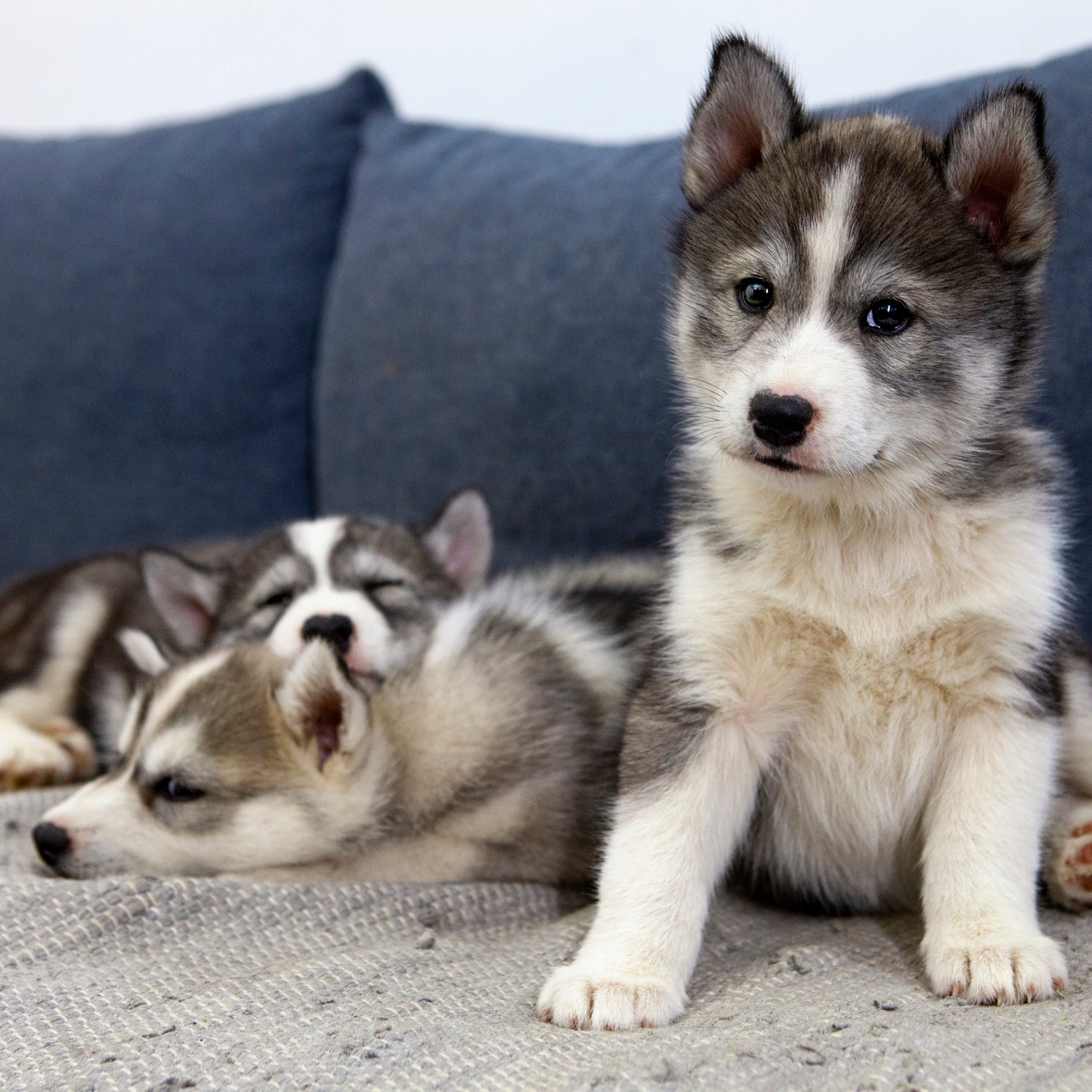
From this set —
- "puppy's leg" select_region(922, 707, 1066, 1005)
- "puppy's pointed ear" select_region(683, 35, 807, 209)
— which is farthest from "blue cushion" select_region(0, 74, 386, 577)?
"puppy's leg" select_region(922, 707, 1066, 1005)

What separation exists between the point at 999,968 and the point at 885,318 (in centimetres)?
80

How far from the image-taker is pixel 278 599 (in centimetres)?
250

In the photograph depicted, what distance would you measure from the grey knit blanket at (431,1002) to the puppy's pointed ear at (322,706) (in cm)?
27

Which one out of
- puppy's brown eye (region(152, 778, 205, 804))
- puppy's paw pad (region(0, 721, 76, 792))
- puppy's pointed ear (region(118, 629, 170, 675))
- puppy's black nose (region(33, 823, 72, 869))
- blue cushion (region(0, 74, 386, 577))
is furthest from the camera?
blue cushion (region(0, 74, 386, 577))

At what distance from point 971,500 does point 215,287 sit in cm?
231

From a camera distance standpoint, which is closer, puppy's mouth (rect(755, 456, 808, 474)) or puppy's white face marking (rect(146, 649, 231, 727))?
puppy's mouth (rect(755, 456, 808, 474))

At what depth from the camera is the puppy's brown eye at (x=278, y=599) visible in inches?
98.0

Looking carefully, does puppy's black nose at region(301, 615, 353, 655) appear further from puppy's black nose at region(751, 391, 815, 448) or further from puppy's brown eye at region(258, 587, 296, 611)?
puppy's black nose at region(751, 391, 815, 448)

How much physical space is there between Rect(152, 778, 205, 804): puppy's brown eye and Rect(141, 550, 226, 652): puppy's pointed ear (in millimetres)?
581

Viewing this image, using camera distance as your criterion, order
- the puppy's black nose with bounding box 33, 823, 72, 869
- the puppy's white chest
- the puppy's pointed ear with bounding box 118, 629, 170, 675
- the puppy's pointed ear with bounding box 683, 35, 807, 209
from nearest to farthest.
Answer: the puppy's white chest < the puppy's pointed ear with bounding box 683, 35, 807, 209 < the puppy's black nose with bounding box 33, 823, 72, 869 < the puppy's pointed ear with bounding box 118, 629, 170, 675

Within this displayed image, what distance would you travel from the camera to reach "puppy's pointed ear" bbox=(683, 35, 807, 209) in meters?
1.74

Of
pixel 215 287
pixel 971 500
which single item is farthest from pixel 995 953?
pixel 215 287

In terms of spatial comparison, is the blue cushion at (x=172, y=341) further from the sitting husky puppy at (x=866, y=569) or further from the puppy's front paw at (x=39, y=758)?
the sitting husky puppy at (x=866, y=569)

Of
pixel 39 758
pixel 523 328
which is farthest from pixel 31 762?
pixel 523 328
